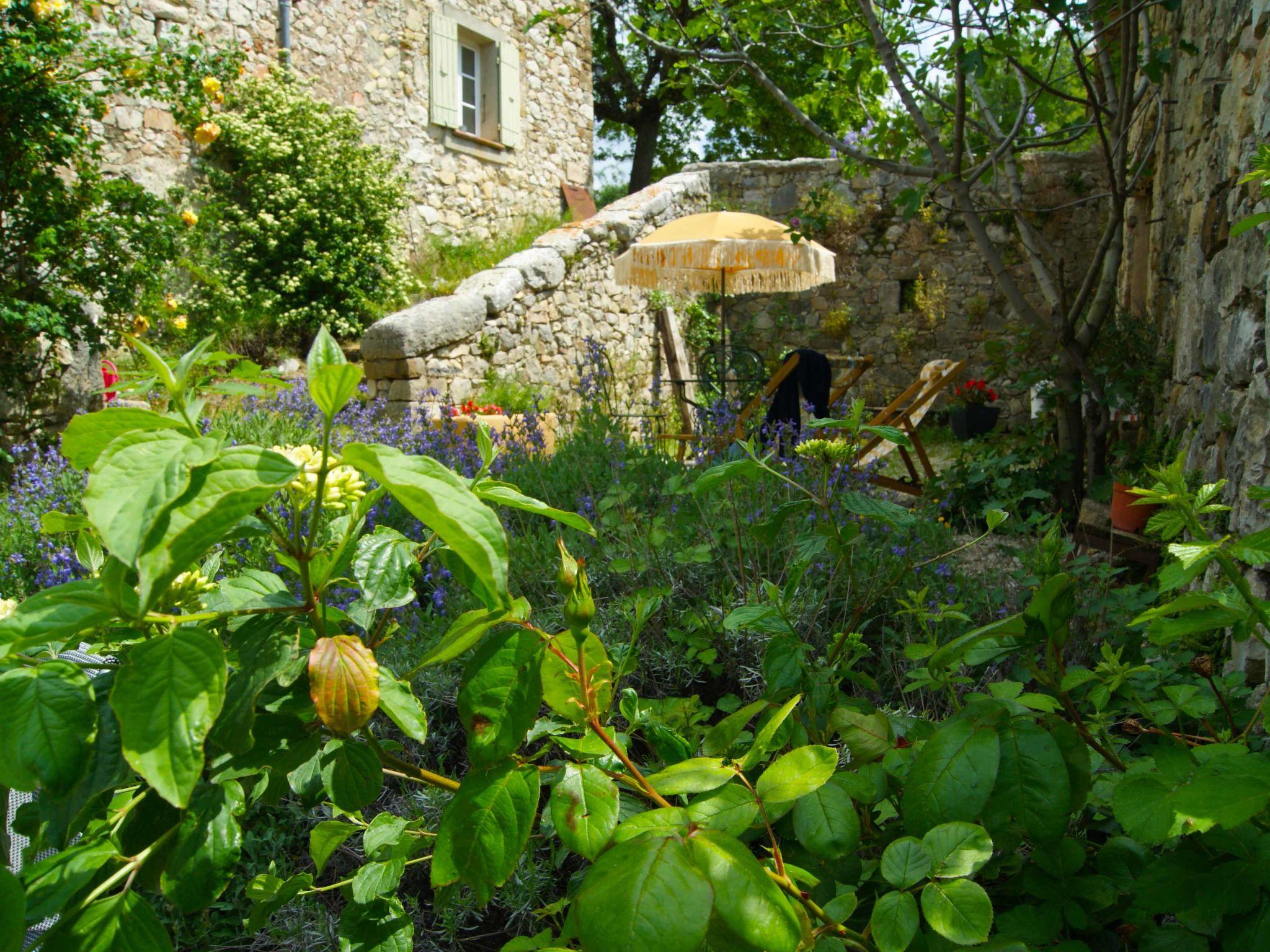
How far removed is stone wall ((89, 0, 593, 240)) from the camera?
7383 millimetres

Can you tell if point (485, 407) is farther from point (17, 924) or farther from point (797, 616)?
point (17, 924)

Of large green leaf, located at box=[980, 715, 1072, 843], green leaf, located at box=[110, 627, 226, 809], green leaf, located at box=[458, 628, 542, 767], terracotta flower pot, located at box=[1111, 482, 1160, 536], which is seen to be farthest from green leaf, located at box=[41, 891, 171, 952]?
terracotta flower pot, located at box=[1111, 482, 1160, 536]

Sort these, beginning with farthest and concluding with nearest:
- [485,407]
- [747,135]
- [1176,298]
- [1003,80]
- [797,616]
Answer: [747,135], [1003,80], [485,407], [1176,298], [797,616]

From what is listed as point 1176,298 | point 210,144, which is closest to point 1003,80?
point 1176,298

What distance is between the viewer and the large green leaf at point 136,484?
429 millimetres

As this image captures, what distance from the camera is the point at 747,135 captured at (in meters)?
18.8

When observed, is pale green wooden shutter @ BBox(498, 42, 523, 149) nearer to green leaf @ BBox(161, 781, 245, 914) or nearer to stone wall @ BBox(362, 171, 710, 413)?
stone wall @ BBox(362, 171, 710, 413)

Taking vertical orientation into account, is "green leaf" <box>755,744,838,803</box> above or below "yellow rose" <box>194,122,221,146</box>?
below

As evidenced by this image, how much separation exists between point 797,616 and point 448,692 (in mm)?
782

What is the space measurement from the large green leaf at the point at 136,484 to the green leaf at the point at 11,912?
8.0 inches

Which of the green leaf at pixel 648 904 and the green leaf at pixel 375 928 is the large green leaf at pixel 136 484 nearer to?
the green leaf at pixel 648 904

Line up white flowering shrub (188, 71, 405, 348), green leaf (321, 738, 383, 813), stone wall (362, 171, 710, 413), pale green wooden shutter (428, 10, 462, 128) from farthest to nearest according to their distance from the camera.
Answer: pale green wooden shutter (428, 10, 462, 128), white flowering shrub (188, 71, 405, 348), stone wall (362, 171, 710, 413), green leaf (321, 738, 383, 813)

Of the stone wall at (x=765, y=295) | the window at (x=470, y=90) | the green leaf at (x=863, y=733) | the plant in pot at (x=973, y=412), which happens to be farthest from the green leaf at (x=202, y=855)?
the window at (x=470, y=90)

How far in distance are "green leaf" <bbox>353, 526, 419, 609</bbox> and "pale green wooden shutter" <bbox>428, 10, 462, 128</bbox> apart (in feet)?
32.9
